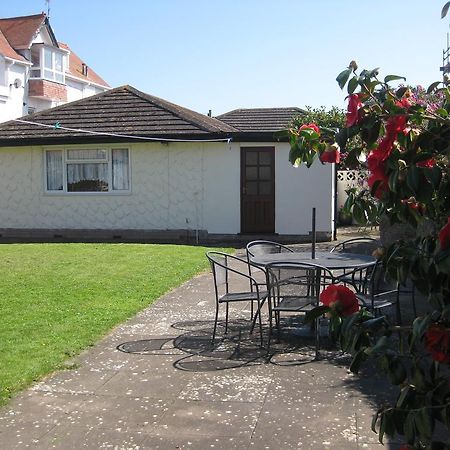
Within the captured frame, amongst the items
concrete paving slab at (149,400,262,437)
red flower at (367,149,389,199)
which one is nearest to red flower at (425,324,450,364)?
red flower at (367,149,389,199)

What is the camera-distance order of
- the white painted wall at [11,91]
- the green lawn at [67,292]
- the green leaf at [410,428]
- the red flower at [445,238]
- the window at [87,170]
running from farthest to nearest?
the white painted wall at [11,91], the window at [87,170], the green lawn at [67,292], the green leaf at [410,428], the red flower at [445,238]

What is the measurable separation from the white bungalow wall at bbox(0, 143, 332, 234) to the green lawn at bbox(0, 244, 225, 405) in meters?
2.59

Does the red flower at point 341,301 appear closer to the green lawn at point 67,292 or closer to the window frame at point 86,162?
the green lawn at point 67,292

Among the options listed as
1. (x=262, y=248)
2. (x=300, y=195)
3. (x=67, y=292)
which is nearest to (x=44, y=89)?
(x=300, y=195)

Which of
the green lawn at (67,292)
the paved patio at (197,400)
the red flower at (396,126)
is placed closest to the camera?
the red flower at (396,126)

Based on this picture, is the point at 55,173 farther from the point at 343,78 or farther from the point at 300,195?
the point at 343,78

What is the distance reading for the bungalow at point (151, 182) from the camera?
17.4 meters

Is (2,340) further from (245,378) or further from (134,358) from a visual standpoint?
(245,378)

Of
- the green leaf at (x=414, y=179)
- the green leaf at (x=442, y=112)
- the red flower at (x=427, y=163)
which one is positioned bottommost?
the green leaf at (x=414, y=179)

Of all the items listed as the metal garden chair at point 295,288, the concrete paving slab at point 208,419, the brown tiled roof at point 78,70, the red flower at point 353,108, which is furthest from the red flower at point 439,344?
the brown tiled roof at point 78,70

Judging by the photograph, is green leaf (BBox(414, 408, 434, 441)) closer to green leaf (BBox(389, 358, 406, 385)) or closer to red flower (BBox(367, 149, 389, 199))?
green leaf (BBox(389, 358, 406, 385))

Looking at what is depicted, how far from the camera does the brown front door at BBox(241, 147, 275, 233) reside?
17547 millimetres

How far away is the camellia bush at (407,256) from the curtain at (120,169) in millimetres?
16331

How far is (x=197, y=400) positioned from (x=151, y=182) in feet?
44.3
